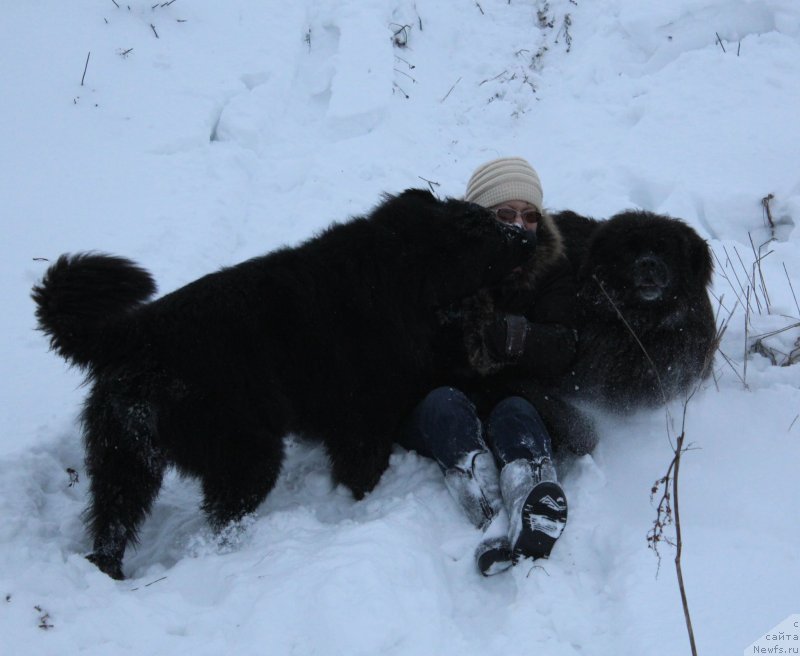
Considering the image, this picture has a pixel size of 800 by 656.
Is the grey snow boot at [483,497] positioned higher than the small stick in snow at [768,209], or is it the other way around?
the small stick in snow at [768,209]

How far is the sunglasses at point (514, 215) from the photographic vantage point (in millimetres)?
3428

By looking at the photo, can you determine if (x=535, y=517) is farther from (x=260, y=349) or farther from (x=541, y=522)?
(x=260, y=349)

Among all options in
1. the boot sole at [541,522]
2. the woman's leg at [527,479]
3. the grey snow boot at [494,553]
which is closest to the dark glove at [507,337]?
the woman's leg at [527,479]

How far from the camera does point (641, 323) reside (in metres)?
3.23

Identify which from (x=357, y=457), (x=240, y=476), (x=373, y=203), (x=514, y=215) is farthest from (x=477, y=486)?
(x=373, y=203)

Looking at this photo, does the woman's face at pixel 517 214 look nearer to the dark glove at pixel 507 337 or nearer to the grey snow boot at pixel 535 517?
the dark glove at pixel 507 337

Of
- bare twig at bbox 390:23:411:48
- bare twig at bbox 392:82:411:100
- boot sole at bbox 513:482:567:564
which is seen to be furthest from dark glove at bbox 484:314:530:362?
bare twig at bbox 390:23:411:48

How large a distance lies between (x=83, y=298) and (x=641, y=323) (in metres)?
2.55

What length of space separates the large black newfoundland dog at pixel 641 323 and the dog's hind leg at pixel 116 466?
1.52 metres

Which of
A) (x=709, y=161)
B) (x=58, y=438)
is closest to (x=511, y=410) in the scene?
(x=58, y=438)

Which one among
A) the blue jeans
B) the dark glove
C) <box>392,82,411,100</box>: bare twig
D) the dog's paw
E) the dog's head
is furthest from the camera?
<box>392,82,411,100</box>: bare twig

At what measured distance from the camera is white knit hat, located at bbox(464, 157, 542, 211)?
345cm

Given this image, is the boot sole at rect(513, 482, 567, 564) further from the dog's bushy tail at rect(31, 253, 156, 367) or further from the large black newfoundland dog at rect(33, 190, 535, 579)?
the dog's bushy tail at rect(31, 253, 156, 367)

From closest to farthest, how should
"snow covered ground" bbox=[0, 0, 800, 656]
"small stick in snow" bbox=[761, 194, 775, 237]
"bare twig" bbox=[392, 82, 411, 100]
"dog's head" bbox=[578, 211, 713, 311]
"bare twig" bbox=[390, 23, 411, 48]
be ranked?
1. "snow covered ground" bbox=[0, 0, 800, 656]
2. "dog's head" bbox=[578, 211, 713, 311]
3. "small stick in snow" bbox=[761, 194, 775, 237]
4. "bare twig" bbox=[392, 82, 411, 100]
5. "bare twig" bbox=[390, 23, 411, 48]
